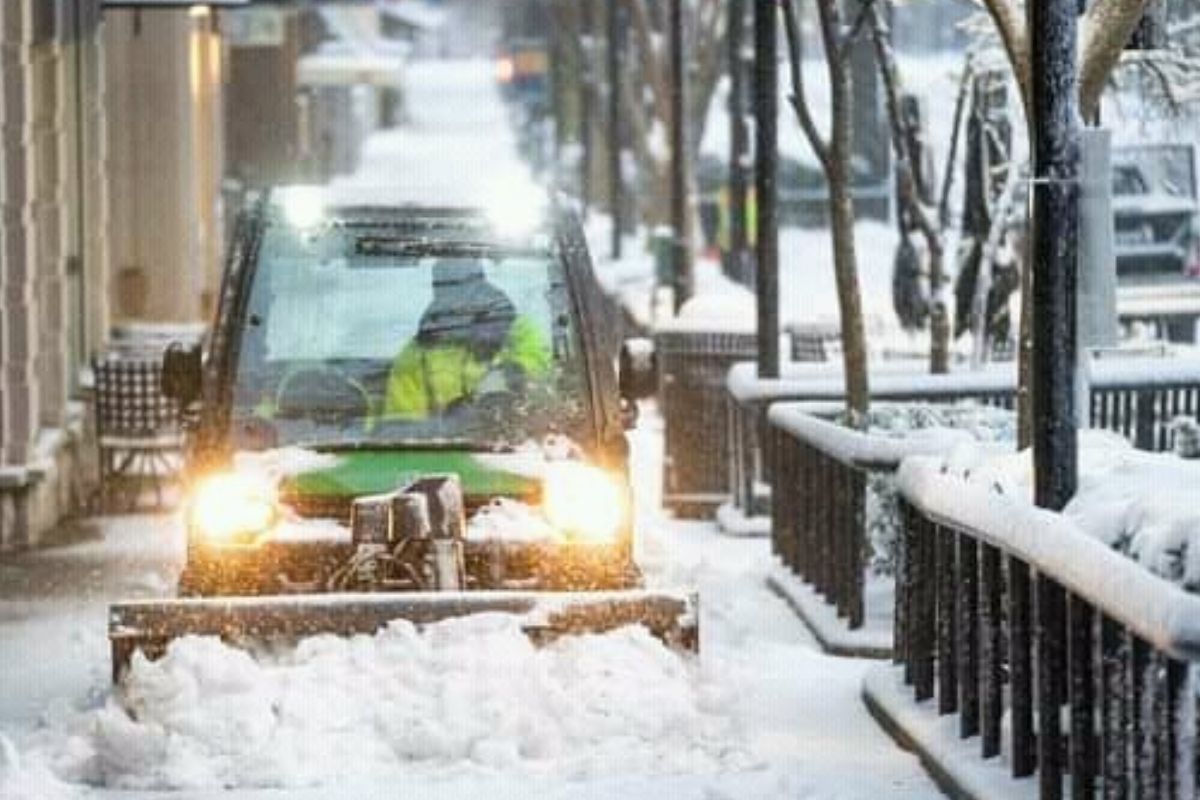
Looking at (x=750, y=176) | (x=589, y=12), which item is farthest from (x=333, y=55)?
(x=750, y=176)

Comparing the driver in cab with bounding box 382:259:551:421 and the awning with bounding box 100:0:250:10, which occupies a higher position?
the awning with bounding box 100:0:250:10

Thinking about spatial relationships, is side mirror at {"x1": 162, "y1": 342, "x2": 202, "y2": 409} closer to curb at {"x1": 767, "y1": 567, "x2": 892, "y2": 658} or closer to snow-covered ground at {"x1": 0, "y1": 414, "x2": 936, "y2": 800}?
snow-covered ground at {"x1": 0, "y1": 414, "x2": 936, "y2": 800}

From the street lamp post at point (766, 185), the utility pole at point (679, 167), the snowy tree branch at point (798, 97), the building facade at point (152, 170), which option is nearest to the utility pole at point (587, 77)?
the building facade at point (152, 170)

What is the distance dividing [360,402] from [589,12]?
35494 millimetres

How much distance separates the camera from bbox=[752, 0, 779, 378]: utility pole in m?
17.6

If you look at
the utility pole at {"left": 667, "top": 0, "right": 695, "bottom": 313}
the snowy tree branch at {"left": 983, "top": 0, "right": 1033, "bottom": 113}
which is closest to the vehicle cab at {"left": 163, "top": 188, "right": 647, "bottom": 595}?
the snowy tree branch at {"left": 983, "top": 0, "right": 1033, "bottom": 113}

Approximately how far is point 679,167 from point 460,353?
1211 cm

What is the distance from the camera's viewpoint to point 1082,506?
9305 mm

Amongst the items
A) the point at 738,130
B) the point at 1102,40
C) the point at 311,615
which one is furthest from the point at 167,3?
the point at 311,615

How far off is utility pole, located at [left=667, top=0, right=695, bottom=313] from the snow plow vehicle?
11343 millimetres

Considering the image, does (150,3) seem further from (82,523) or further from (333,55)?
(333,55)

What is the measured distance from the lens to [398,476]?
11758 mm

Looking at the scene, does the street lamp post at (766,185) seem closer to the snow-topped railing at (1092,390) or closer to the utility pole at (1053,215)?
the snow-topped railing at (1092,390)

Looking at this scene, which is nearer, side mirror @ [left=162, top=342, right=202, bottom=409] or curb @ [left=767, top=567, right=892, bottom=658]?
side mirror @ [left=162, top=342, right=202, bottom=409]
